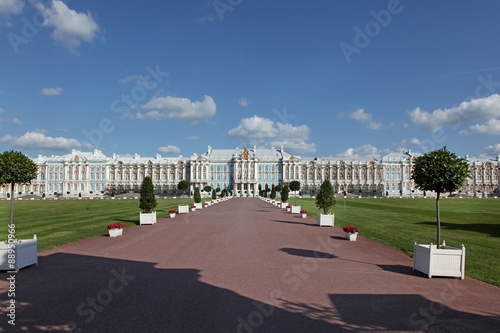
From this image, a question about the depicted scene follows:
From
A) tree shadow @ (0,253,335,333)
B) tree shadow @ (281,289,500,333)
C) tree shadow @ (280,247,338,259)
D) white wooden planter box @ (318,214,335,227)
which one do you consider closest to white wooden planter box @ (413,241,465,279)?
tree shadow @ (281,289,500,333)

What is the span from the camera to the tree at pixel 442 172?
9922 millimetres

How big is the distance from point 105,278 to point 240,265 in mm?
3926

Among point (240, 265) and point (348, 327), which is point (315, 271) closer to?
point (240, 265)

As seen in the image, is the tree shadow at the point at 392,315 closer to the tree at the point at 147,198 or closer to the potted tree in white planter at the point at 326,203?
the potted tree in white planter at the point at 326,203

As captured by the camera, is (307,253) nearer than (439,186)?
No

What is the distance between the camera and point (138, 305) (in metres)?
6.84

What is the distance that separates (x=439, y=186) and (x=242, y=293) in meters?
7.03

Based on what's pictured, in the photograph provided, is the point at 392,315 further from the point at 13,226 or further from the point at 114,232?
the point at 114,232

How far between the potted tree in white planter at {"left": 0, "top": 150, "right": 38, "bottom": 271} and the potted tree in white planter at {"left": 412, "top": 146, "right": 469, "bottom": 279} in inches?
460

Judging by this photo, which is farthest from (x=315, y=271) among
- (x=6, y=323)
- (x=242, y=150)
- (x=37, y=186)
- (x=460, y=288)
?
(x=37, y=186)

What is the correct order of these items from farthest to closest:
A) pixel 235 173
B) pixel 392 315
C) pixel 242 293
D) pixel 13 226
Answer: pixel 235 173 < pixel 13 226 < pixel 242 293 < pixel 392 315

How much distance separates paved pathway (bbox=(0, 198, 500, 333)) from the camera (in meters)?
5.97

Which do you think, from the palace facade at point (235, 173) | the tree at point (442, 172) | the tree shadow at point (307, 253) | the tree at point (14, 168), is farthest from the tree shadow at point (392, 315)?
the palace facade at point (235, 173)

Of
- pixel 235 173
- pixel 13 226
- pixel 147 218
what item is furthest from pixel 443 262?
pixel 235 173
